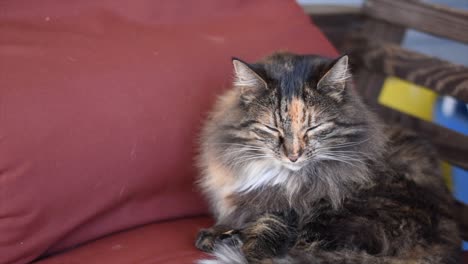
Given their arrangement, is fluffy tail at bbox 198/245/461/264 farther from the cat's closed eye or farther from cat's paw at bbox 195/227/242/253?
the cat's closed eye

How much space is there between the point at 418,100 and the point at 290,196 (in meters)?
1.08

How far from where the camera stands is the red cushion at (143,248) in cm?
131

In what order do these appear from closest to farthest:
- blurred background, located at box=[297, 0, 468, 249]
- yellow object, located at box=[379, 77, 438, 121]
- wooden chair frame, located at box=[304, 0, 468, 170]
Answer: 1. wooden chair frame, located at box=[304, 0, 468, 170]
2. blurred background, located at box=[297, 0, 468, 249]
3. yellow object, located at box=[379, 77, 438, 121]

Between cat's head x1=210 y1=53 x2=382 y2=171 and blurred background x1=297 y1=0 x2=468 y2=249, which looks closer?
cat's head x1=210 y1=53 x2=382 y2=171

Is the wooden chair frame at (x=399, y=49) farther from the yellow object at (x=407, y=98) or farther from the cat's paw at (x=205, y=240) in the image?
the cat's paw at (x=205, y=240)

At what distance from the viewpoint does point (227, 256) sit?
1255mm

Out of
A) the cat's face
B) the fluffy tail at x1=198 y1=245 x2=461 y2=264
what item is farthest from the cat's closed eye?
the fluffy tail at x1=198 y1=245 x2=461 y2=264

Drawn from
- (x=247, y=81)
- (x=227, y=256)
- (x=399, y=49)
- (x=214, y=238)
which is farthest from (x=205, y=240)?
(x=399, y=49)

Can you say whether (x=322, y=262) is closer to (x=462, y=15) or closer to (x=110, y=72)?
(x=110, y=72)

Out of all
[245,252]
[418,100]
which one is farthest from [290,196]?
[418,100]

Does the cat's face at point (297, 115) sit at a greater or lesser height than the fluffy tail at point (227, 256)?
greater

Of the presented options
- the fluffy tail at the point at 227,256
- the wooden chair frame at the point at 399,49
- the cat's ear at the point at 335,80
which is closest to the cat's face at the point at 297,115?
the cat's ear at the point at 335,80

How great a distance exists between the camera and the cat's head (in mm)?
1323

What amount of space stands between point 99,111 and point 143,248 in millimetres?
345
